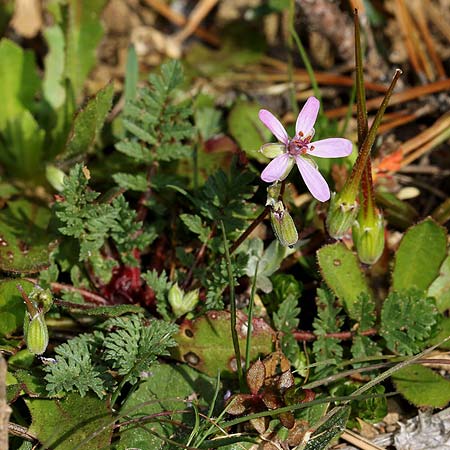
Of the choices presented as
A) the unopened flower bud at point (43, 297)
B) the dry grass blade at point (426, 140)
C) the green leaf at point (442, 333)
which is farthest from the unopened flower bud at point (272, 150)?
the dry grass blade at point (426, 140)

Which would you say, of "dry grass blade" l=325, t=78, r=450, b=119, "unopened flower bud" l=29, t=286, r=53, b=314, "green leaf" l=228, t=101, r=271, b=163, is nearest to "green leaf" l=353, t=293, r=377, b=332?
"green leaf" l=228, t=101, r=271, b=163

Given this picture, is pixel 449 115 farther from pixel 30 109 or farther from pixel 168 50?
pixel 30 109

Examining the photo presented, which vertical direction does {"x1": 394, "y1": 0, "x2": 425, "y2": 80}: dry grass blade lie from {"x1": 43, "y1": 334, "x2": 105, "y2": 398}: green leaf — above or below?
above

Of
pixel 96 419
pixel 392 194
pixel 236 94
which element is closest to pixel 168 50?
pixel 236 94

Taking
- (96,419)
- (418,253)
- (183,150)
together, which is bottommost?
(96,419)

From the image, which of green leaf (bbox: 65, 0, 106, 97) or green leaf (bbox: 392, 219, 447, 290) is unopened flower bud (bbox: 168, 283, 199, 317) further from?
green leaf (bbox: 65, 0, 106, 97)

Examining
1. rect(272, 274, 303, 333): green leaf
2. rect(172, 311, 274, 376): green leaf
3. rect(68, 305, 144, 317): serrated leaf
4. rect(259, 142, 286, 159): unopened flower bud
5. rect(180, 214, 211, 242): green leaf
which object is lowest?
rect(172, 311, 274, 376): green leaf

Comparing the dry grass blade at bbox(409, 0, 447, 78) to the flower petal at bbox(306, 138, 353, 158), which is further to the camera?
the dry grass blade at bbox(409, 0, 447, 78)
